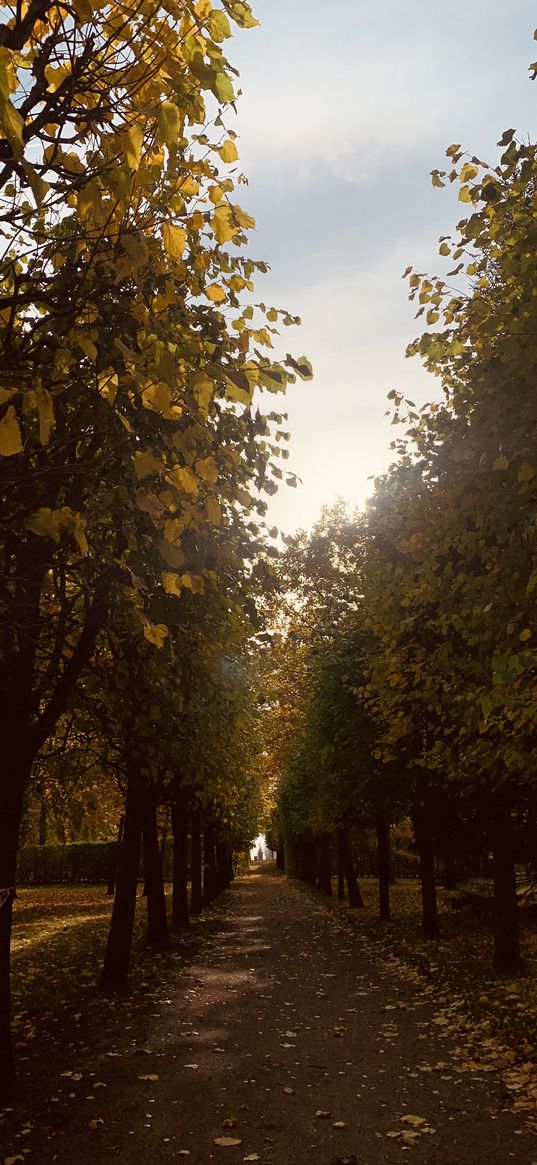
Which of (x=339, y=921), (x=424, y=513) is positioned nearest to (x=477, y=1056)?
(x=424, y=513)

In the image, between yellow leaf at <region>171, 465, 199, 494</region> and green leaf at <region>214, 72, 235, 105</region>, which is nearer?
yellow leaf at <region>171, 465, 199, 494</region>

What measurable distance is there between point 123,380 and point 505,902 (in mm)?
13203

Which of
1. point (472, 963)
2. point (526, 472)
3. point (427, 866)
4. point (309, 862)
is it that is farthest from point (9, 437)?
point (309, 862)

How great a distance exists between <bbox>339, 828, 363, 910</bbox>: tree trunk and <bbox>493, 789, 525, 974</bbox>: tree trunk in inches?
670

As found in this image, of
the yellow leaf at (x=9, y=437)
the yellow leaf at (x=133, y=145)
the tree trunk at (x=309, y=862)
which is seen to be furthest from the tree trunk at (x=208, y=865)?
the yellow leaf at (x=133, y=145)

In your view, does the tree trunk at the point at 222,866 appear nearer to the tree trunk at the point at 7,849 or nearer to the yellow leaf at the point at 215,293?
the tree trunk at the point at 7,849

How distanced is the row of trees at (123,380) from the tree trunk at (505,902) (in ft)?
21.7

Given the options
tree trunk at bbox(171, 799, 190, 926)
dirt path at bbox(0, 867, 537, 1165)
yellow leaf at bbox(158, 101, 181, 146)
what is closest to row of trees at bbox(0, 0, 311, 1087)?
yellow leaf at bbox(158, 101, 181, 146)

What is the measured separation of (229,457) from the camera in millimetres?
4949

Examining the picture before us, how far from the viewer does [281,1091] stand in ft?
27.3

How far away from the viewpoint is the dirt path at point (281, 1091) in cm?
668

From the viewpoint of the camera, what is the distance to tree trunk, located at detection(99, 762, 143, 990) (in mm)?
13773

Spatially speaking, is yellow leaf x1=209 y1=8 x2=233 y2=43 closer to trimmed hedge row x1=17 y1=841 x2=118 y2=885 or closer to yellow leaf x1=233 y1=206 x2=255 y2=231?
yellow leaf x1=233 y1=206 x2=255 y2=231

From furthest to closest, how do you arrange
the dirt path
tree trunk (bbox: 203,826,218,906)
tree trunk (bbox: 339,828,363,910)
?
tree trunk (bbox: 203,826,218,906)
tree trunk (bbox: 339,828,363,910)
the dirt path
